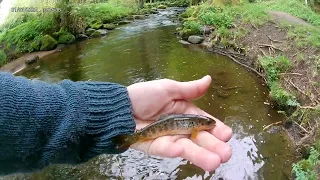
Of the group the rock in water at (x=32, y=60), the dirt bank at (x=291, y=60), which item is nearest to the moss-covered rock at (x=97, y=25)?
the rock in water at (x=32, y=60)

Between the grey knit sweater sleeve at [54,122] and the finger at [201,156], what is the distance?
479 mm

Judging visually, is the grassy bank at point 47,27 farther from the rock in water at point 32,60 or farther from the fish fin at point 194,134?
the fish fin at point 194,134

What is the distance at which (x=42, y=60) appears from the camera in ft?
50.6

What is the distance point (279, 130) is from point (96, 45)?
11.8 meters

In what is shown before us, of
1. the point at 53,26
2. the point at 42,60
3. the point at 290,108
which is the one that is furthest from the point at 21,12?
the point at 290,108

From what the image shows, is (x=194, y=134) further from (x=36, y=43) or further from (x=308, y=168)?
(x=36, y=43)

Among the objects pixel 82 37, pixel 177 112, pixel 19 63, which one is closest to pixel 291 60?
pixel 177 112

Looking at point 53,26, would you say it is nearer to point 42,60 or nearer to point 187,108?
point 42,60

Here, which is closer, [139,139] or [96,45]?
[139,139]

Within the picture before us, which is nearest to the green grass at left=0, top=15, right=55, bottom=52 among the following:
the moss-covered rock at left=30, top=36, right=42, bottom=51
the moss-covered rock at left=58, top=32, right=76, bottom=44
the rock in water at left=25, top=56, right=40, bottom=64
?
the moss-covered rock at left=30, top=36, right=42, bottom=51

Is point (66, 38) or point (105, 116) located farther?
point (66, 38)

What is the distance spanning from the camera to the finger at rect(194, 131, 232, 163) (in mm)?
2307

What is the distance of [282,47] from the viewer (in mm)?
11656

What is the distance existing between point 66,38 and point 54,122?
54.9 ft
